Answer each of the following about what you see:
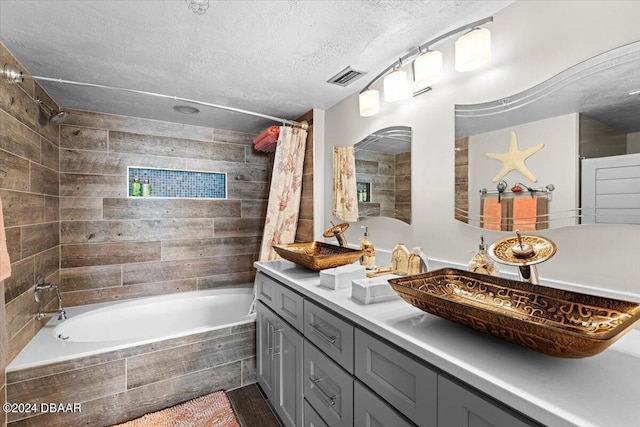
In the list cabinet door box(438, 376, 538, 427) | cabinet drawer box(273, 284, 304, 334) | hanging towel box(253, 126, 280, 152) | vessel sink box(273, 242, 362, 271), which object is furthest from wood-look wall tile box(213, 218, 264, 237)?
cabinet door box(438, 376, 538, 427)

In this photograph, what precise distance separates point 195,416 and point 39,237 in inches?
67.4

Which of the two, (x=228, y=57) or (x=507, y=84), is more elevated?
(x=228, y=57)

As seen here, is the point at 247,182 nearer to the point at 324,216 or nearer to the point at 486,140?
the point at 324,216

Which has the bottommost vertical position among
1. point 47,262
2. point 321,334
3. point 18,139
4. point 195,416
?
point 195,416

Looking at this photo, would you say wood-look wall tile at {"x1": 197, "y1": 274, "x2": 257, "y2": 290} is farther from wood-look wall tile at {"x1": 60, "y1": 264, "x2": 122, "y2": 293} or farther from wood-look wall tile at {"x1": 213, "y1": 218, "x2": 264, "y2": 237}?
wood-look wall tile at {"x1": 60, "y1": 264, "x2": 122, "y2": 293}

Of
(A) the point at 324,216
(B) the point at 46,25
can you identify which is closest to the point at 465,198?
(A) the point at 324,216

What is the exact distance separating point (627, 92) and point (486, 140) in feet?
1.58

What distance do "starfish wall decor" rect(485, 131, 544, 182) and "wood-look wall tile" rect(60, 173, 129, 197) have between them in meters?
3.11

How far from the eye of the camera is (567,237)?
120 centimetres

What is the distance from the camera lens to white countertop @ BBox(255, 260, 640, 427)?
59cm

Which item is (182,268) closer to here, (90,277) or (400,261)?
(90,277)

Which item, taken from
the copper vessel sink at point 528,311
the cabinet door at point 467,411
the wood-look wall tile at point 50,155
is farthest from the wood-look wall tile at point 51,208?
the cabinet door at point 467,411

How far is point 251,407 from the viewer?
207 cm

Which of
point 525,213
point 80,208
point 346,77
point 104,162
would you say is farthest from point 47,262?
point 525,213
